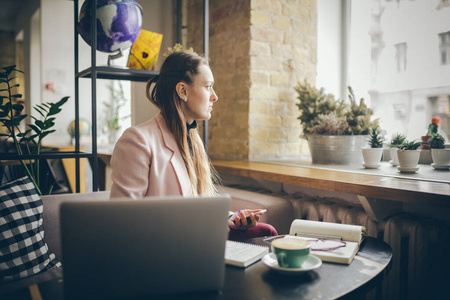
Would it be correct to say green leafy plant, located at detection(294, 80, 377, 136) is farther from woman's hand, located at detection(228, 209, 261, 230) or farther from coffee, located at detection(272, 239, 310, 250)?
coffee, located at detection(272, 239, 310, 250)

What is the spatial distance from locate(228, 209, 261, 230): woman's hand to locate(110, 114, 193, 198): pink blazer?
202 mm

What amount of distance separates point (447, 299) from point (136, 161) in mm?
1312

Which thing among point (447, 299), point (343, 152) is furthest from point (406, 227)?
point (343, 152)

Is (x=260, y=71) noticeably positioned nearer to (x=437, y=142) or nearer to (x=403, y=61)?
(x=403, y=61)

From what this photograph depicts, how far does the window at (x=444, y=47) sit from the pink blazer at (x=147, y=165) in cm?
177

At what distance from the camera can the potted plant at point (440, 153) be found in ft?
5.89

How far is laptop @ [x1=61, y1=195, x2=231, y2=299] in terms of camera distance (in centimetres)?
68

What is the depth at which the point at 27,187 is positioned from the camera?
57.4 inches

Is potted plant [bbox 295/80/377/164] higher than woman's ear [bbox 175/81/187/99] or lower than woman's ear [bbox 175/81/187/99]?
lower

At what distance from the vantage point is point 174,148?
140 centimetres

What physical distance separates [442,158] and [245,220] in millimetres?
1097

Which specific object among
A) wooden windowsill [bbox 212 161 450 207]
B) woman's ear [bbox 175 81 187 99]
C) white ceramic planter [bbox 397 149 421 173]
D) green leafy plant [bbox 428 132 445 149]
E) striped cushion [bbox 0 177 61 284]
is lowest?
striped cushion [bbox 0 177 61 284]

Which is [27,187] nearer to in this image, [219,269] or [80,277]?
[80,277]

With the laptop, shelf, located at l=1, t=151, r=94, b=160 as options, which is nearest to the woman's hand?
the laptop
